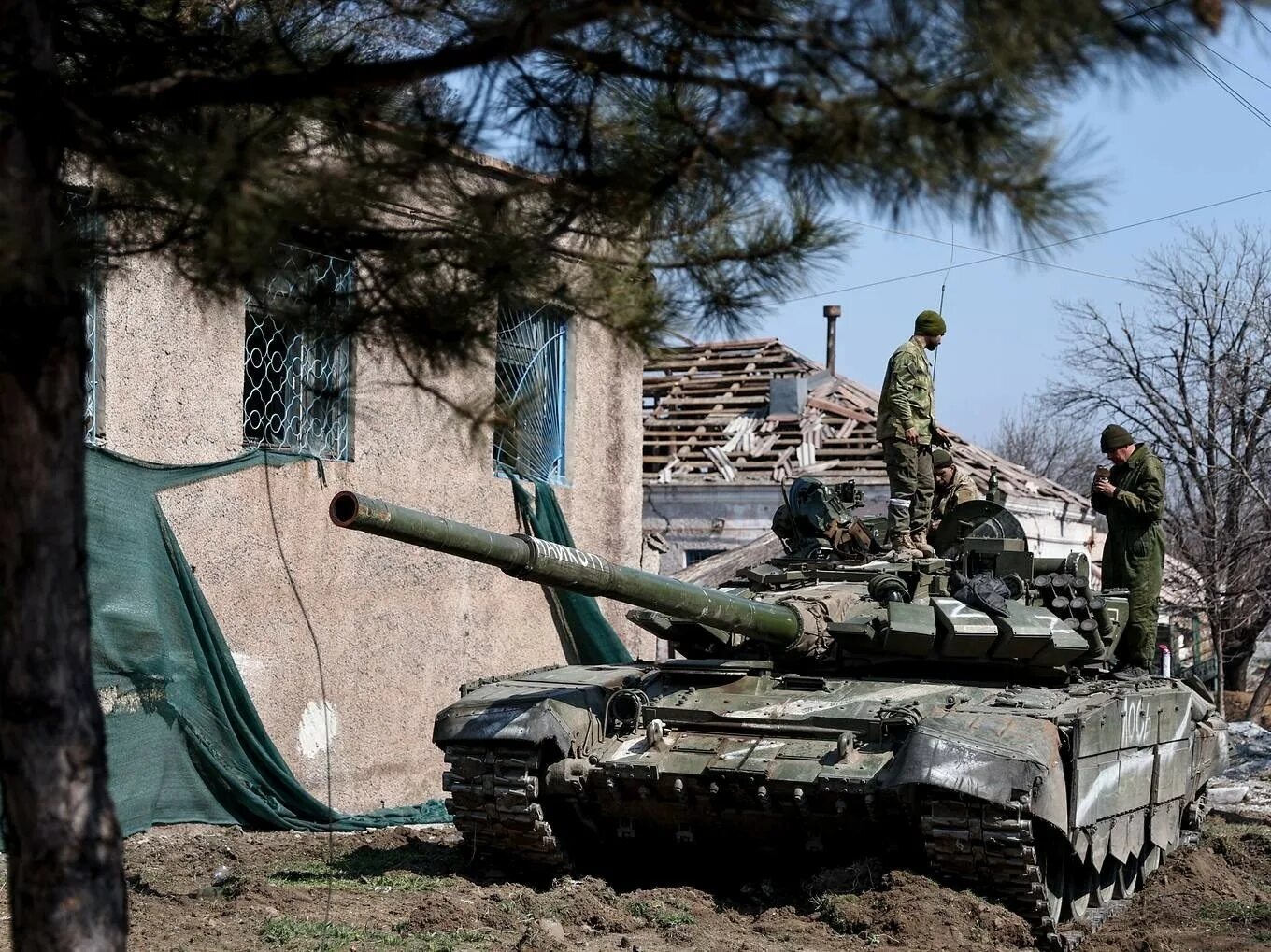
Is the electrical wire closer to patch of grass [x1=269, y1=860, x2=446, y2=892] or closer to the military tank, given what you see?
patch of grass [x1=269, y1=860, x2=446, y2=892]

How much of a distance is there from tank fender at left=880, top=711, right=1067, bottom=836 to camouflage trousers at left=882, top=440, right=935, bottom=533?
245cm

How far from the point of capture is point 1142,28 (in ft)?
12.6

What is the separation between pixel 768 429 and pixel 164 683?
12.8 m

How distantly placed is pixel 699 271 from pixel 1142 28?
5.13 feet

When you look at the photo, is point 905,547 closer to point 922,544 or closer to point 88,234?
point 922,544

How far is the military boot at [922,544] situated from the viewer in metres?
10.3

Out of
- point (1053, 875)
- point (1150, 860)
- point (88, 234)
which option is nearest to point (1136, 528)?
point (1150, 860)

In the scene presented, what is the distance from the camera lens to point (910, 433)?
1016cm

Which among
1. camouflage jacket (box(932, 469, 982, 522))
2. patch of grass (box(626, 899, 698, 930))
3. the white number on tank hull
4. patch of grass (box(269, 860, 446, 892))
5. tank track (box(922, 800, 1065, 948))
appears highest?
camouflage jacket (box(932, 469, 982, 522))

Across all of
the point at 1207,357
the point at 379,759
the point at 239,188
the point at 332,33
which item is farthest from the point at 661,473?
the point at 239,188

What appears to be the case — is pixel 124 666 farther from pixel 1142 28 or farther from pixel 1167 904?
pixel 1142 28

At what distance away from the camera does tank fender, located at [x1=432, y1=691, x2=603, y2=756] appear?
28.3 feet

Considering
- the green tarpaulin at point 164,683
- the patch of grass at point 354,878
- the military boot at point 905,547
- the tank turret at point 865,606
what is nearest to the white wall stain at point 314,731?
the green tarpaulin at point 164,683

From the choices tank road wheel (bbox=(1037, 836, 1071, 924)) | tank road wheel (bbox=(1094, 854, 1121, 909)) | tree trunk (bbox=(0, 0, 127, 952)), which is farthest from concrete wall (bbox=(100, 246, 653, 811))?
tree trunk (bbox=(0, 0, 127, 952))
